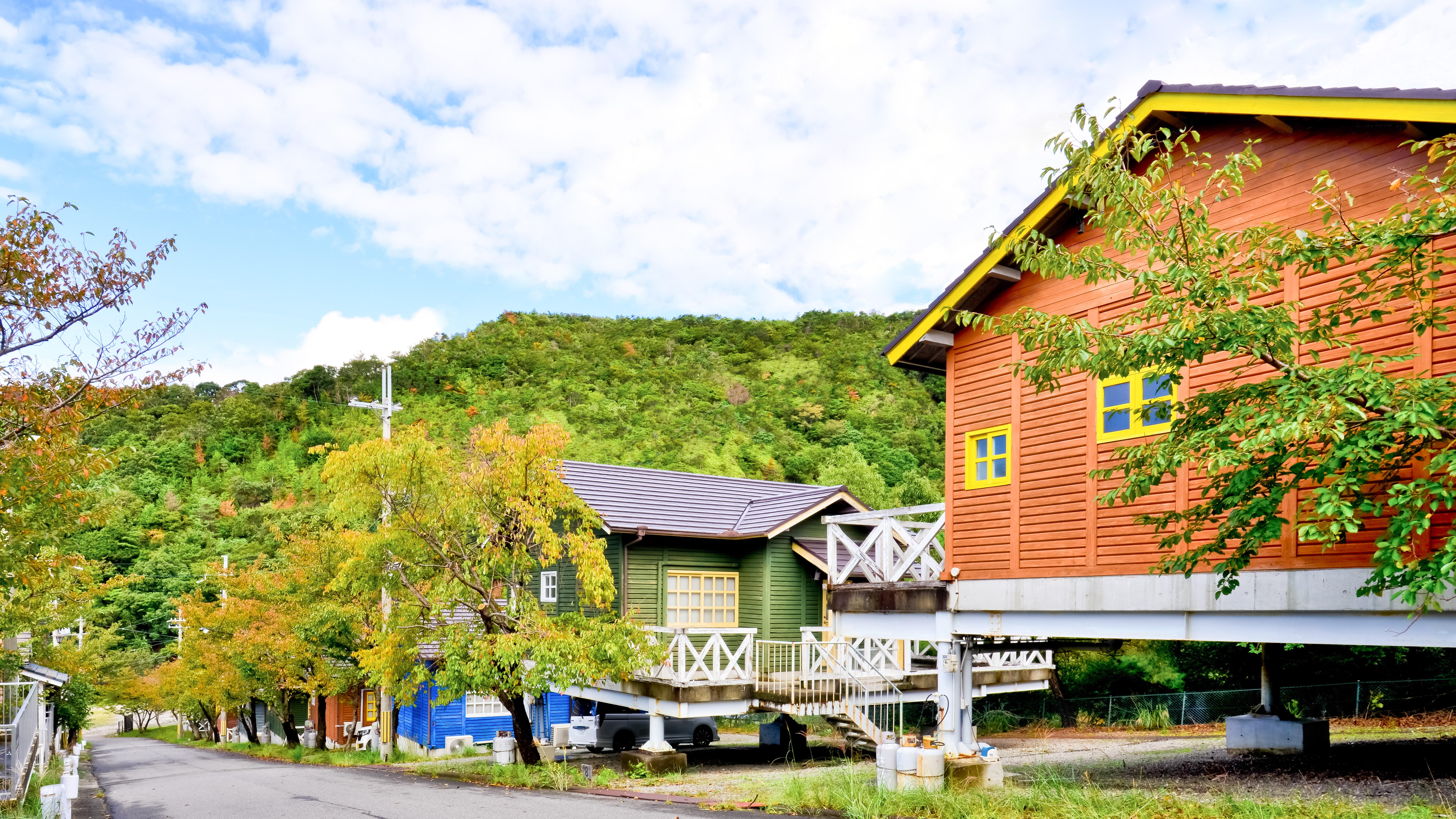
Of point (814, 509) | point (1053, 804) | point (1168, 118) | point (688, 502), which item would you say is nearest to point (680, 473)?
point (688, 502)

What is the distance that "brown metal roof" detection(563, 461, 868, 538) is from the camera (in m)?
24.6

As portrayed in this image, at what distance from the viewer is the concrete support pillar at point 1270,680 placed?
17.6m

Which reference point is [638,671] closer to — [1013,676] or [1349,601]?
[1013,676]

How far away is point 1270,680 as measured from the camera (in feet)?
58.2

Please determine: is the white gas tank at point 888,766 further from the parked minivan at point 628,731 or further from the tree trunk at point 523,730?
the parked minivan at point 628,731

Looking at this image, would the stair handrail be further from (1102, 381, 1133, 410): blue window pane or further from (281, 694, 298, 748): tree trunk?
(281, 694, 298, 748): tree trunk

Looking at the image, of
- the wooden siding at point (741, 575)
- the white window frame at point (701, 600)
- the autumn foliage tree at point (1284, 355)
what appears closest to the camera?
the autumn foliage tree at point (1284, 355)

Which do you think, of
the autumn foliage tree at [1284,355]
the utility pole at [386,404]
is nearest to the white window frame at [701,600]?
the utility pole at [386,404]

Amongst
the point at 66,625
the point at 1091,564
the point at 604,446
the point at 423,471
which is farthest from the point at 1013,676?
the point at 604,446

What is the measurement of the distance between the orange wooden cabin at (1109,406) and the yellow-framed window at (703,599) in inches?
407

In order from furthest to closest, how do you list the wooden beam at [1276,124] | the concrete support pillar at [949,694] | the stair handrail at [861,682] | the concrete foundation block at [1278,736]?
the stair handrail at [861,682], the concrete foundation block at [1278,736], the concrete support pillar at [949,694], the wooden beam at [1276,124]

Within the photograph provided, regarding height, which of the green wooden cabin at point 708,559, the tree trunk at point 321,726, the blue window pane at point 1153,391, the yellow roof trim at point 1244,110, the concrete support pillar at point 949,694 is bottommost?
the tree trunk at point 321,726

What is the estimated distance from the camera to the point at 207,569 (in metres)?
37.6

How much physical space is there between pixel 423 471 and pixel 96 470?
23.7 ft
